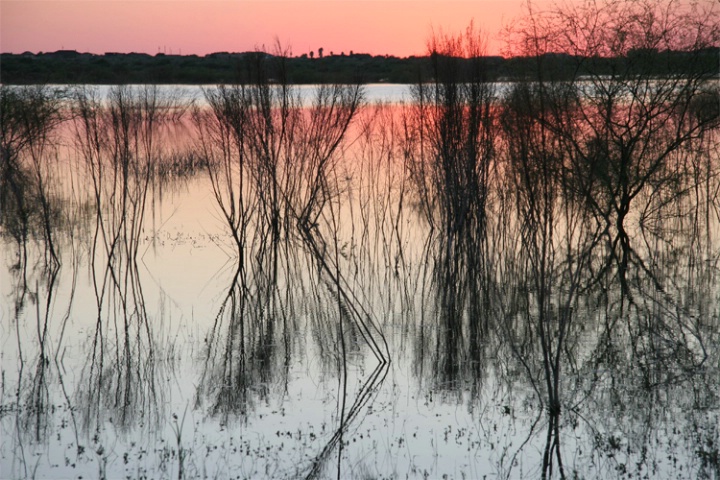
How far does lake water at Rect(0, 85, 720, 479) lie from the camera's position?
16.7ft

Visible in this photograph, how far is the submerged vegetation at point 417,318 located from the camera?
520 cm

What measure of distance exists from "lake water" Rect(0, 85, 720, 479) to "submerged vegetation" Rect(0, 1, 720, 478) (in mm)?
29

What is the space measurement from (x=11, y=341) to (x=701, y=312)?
264 inches

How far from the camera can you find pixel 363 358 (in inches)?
276

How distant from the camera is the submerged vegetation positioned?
5.20 meters

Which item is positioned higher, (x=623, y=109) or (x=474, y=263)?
(x=623, y=109)

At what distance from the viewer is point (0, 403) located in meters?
5.93

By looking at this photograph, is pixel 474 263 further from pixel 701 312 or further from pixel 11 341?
pixel 11 341

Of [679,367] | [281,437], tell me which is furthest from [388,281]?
[281,437]

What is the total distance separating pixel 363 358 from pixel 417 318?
1.36 metres

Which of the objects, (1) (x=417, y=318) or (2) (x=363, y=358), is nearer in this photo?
(2) (x=363, y=358)

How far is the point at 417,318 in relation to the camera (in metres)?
8.23

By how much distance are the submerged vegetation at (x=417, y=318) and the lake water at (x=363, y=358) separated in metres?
0.03

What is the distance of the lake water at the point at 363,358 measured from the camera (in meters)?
5.08
